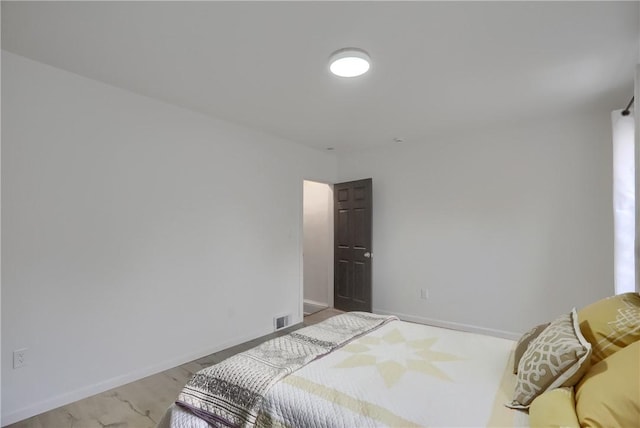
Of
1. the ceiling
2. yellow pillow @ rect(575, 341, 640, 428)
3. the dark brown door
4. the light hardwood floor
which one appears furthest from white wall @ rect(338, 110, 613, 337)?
the light hardwood floor

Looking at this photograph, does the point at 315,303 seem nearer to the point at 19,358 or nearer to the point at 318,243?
the point at 318,243

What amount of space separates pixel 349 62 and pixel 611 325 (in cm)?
199

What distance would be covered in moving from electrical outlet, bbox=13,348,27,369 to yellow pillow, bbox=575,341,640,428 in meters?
3.06

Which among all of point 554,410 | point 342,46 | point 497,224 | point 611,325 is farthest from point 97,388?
point 497,224

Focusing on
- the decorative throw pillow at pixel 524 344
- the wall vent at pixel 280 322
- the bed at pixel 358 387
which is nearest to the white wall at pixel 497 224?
the wall vent at pixel 280 322

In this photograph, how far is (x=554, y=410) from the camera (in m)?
1.10

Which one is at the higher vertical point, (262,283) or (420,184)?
(420,184)

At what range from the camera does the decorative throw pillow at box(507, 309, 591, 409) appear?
4.09 ft

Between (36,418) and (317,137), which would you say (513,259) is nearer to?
(317,137)

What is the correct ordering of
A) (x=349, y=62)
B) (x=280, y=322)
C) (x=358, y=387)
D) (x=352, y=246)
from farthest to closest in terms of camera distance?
(x=352, y=246), (x=280, y=322), (x=349, y=62), (x=358, y=387)

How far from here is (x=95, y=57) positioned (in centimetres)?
224

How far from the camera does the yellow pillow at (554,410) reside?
3.41ft

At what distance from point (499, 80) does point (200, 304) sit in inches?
131

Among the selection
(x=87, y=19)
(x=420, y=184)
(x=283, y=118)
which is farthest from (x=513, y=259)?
(x=87, y=19)
